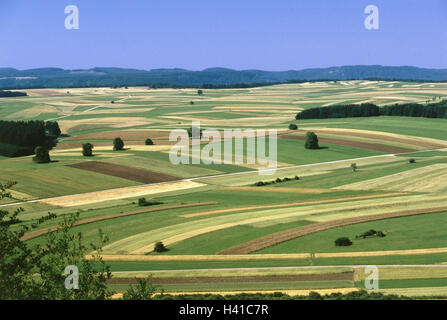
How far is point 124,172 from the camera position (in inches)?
3413

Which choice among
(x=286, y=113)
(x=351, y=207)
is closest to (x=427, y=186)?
(x=351, y=207)

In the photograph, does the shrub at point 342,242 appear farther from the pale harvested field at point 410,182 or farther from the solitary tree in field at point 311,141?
the solitary tree in field at point 311,141

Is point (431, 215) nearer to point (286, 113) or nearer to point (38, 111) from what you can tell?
point (286, 113)

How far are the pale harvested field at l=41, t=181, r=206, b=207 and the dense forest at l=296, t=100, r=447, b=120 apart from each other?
311ft

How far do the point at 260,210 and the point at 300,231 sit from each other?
1048cm

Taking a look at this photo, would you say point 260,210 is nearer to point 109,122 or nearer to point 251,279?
point 251,279

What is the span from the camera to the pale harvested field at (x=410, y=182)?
235 feet

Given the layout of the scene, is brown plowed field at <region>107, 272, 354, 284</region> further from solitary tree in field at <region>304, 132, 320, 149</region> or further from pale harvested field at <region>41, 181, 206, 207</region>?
solitary tree in field at <region>304, 132, 320, 149</region>

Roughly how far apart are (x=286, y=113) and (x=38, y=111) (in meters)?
90.9

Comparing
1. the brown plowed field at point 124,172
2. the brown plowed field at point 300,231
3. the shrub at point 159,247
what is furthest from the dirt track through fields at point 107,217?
the brown plowed field at point 124,172

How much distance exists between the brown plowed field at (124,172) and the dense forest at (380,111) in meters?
89.2

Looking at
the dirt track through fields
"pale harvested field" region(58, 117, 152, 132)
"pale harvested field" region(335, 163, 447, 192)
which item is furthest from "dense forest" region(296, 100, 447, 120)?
the dirt track through fields

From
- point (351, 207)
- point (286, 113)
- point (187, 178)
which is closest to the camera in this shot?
point (351, 207)

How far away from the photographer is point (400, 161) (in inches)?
3777
